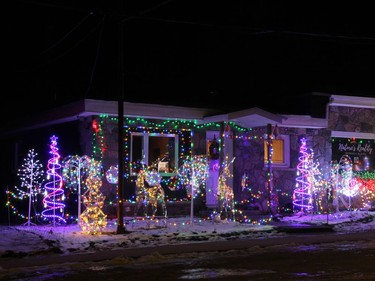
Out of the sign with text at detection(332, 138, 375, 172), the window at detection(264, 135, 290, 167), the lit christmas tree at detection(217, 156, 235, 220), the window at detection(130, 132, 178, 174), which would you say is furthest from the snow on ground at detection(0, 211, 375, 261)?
the sign with text at detection(332, 138, 375, 172)

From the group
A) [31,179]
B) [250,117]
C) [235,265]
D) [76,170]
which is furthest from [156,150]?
[235,265]

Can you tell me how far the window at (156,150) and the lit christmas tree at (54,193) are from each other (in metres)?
2.52

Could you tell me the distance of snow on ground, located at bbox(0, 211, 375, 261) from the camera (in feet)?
42.0

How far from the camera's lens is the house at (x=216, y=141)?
1772 centimetres

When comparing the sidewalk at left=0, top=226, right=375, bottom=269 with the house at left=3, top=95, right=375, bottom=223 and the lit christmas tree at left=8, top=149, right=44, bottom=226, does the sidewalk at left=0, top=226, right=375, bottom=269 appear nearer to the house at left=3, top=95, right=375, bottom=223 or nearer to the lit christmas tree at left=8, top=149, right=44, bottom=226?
the house at left=3, top=95, right=375, bottom=223

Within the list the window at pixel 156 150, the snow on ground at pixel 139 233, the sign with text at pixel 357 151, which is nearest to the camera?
Answer: the snow on ground at pixel 139 233

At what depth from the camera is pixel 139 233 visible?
48.7 feet

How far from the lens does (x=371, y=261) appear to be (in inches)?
431

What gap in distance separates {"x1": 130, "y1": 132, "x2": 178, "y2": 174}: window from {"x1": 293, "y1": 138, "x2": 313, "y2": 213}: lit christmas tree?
4520mm

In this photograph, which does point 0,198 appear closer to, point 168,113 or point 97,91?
point 97,91

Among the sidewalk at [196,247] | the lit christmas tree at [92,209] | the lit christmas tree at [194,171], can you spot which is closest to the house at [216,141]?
the lit christmas tree at [194,171]

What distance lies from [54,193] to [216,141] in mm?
5627

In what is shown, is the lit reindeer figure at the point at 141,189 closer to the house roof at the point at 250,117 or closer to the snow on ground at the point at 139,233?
the snow on ground at the point at 139,233

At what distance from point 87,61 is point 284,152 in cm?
1024
